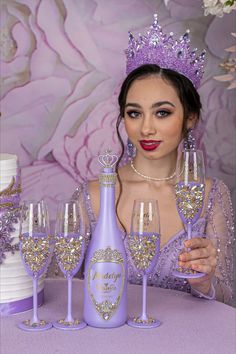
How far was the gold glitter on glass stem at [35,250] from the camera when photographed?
1582 millimetres

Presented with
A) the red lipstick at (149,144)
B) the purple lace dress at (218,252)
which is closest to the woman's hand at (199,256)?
the purple lace dress at (218,252)

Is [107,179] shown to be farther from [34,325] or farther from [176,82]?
[176,82]

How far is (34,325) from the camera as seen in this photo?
1628mm

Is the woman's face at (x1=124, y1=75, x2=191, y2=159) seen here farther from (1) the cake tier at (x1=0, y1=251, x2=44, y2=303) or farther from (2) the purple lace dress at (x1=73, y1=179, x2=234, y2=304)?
(1) the cake tier at (x1=0, y1=251, x2=44, y2=303)

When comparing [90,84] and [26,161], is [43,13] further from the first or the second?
[26,161]

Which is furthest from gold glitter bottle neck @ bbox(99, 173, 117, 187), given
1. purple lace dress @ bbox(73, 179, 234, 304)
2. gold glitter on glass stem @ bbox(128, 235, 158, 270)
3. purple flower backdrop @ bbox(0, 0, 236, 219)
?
purple flower backdrop @ bbox(0, 0, 236, 219)

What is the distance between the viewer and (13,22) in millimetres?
3031

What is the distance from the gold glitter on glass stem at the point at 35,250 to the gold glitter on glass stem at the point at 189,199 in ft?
1.22

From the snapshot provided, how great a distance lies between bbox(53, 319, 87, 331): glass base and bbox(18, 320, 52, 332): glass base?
20mm

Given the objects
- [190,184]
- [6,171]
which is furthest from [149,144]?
[6,171]

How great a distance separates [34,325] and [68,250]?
0.21 metres

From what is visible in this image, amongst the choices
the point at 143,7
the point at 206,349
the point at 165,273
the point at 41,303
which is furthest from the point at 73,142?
the point at 206,349

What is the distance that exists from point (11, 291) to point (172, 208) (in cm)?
98

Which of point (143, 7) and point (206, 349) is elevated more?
point (143, 7)
